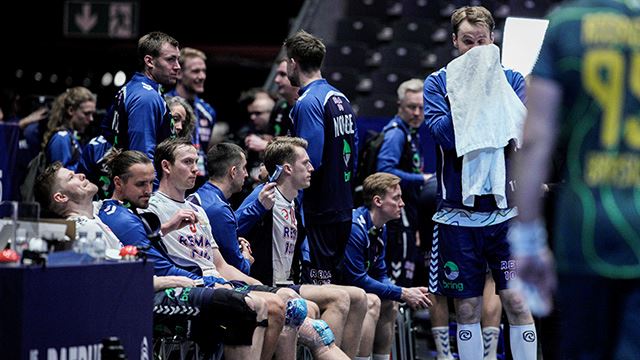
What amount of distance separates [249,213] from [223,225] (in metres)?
0.43

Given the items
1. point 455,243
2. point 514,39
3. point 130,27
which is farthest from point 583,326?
point 130,27

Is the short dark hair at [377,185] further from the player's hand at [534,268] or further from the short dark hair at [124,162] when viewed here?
the player's hand at [534,268]

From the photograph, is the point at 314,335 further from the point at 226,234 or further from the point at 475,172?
the point at 475,172

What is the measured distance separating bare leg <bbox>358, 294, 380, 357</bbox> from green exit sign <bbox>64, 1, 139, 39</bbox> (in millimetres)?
10994

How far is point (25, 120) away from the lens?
37.7 ft

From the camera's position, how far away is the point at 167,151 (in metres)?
7.21

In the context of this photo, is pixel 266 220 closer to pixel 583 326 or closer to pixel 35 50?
pixel 583 326

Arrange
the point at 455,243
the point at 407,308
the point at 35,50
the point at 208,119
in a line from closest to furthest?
the point at 455,243 < the point at 407,308 < the point at 208,119 < the point at 35,50

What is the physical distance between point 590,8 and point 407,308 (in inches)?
213

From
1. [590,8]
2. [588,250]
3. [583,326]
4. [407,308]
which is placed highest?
[590,8]

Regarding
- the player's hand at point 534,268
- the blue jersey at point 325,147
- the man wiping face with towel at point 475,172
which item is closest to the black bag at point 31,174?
the blue jersey at point 325,147

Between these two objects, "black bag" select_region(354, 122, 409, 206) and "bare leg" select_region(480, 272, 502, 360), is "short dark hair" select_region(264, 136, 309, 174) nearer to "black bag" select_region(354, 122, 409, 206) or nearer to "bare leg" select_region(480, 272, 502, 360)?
"bare leg" select_region(480, 272, 502, 360)

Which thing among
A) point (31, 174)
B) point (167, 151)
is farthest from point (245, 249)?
point (31, 174)

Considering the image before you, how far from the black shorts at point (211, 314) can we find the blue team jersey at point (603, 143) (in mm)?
2518
